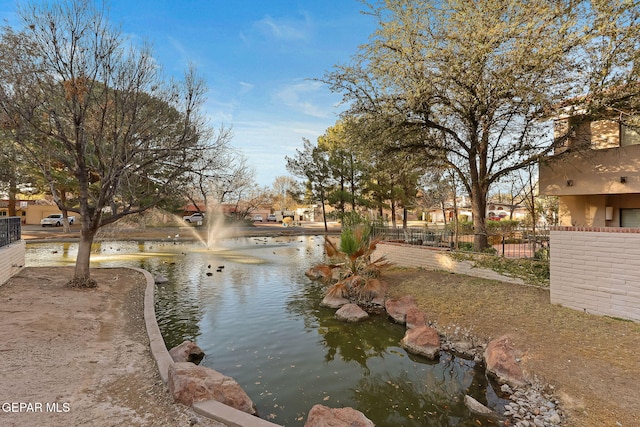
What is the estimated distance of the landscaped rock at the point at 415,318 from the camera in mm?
9156

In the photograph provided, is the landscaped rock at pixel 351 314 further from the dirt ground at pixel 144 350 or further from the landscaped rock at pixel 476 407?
the landscaped rock at pixel 476 407

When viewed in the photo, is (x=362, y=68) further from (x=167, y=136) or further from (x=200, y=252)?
(x=200, y=252)

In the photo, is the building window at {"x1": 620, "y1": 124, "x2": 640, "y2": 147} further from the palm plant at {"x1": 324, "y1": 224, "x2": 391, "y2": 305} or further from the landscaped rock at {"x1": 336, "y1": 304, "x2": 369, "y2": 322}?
the landscaped rock at {"x1": 336, "y1": 304, "x2": 369, "y2": 322}

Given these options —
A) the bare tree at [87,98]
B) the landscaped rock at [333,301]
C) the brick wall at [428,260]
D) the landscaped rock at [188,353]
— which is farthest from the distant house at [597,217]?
the bare tree at [87,98]

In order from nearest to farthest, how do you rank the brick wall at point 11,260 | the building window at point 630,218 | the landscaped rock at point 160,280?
the brick wall at point 11,260 < the building window at point 630,218 < the landscaped rock at point 160,280

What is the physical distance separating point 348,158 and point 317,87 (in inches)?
854

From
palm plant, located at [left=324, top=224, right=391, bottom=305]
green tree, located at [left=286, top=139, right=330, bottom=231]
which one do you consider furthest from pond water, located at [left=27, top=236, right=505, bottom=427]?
green tree, located at [left=286, top=139, right=330, bottom=231]

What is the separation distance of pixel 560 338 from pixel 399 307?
4117mm

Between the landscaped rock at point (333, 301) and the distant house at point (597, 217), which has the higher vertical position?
the distant house at point (597, 217)

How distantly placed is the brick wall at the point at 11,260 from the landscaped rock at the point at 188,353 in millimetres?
7636

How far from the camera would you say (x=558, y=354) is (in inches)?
253

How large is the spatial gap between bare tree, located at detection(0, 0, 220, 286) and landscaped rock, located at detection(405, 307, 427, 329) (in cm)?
875

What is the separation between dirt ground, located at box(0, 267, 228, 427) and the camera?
13.7 ft

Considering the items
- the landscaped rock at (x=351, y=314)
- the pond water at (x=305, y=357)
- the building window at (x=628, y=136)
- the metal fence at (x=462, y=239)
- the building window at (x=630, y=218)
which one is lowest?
the pond water at (x=305, y=357)
